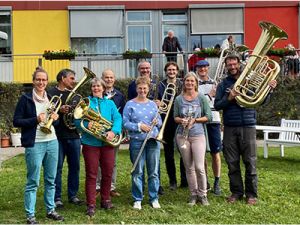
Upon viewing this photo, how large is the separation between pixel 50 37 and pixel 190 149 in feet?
38.5

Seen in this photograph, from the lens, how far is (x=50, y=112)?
17.8 ft

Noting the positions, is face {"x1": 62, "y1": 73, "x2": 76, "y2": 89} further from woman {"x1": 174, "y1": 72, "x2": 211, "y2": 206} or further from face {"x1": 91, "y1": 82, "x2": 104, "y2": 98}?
woman {"x1": 174, "y1": 72, "x2": 211, "y2": 206}

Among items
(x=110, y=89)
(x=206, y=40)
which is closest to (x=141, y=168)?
(x=110, y=89)

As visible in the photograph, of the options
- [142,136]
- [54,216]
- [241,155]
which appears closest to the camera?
[54,216]

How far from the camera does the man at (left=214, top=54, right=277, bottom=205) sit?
6246mm

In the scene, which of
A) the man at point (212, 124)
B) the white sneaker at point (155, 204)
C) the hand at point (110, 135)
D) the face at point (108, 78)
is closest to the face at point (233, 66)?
the man at point (212, 124)

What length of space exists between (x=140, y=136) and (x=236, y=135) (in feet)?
4.36

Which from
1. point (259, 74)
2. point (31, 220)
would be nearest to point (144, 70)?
point (259, 74)

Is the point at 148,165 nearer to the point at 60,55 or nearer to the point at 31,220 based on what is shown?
the point at 31,220

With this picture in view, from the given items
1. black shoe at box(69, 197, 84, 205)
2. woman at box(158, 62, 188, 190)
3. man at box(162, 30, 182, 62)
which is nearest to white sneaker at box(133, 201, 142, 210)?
black shoe at box(69, 197, 84, 205)

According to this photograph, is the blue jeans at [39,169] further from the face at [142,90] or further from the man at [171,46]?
the man at [171,46]

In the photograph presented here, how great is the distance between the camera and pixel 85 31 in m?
16.9

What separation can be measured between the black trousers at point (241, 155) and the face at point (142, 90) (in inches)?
48.9

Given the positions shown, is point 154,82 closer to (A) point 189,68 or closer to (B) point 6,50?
(A) point 189,68
